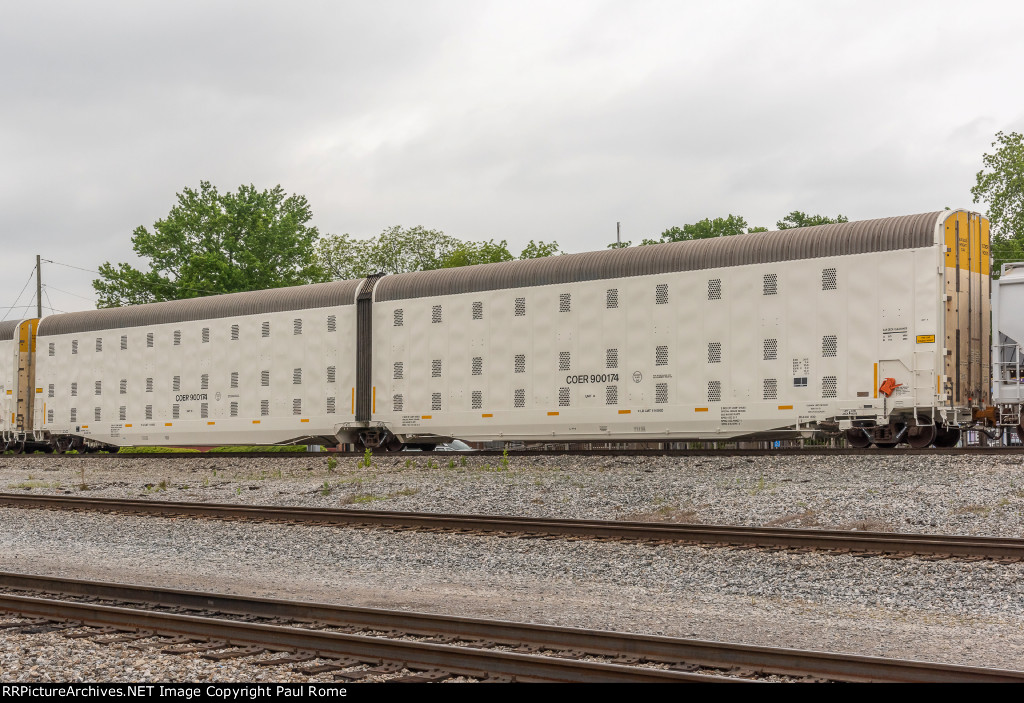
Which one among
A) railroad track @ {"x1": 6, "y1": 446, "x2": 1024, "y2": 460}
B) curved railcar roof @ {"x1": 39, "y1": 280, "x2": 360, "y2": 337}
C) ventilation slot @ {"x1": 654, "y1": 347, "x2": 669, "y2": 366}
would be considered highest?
curved railcar roof @ {"x1": 39, "y1": 280, "x2": 360, "y2": 337}

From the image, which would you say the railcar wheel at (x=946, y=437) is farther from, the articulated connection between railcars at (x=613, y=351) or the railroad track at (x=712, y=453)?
the railroad track at (x=712, y=453)

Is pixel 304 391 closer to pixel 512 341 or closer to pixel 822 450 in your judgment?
pixel 512 341

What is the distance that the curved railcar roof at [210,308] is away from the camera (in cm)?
2394

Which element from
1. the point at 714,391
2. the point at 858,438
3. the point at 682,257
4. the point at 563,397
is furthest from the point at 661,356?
the point at 858,438

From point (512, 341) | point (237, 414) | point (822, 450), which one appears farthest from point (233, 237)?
point (822, 450)

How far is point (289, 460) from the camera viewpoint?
22688 millimetres

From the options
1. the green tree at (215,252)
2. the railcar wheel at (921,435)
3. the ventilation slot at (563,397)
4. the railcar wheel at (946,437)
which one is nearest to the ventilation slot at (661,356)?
the ventilation slot at (563,397)

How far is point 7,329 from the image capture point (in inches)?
1227

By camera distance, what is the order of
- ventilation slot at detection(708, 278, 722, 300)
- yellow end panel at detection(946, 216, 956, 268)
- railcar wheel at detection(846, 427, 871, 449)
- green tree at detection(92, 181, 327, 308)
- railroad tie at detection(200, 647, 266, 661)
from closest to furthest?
railroad tie at detection(200, 647, 266, 661) < yellow end panel at detection(946, 216, 956, 268) < railcar wheel at detection(846, 427, 871, 449) < ventilation slot at detection(708, 278, 722, 300) < green tree at detection(92, 181, 327, 308)

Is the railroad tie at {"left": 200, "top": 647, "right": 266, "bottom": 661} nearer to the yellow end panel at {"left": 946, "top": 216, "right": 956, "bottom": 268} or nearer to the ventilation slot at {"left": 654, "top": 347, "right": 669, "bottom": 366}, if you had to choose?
the ventilation slot at {"left": 654, "top": 347, "right": 669, "bottom": 366}

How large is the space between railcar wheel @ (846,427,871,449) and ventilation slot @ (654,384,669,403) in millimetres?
3360

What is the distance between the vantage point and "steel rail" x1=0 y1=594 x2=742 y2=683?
6133 millimetres

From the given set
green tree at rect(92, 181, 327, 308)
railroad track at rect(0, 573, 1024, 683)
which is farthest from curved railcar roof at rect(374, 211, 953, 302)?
green tree at rect(92, 181, 327, 308)
